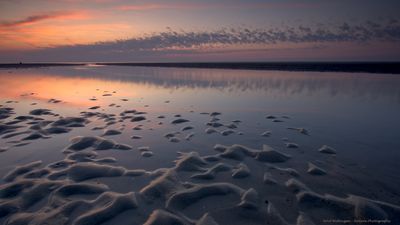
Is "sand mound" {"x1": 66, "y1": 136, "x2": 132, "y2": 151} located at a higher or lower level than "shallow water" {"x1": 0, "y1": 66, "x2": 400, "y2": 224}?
higher

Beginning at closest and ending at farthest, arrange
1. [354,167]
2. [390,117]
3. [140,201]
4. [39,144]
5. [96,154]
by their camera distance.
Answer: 1. [140,201]
2. [354,167]
3. [96,154]
4. [39,144]
5. [390,117]

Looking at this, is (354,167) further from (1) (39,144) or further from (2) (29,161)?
(1) (39,144)

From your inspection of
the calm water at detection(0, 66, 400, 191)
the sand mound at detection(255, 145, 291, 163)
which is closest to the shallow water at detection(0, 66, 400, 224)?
the calm water at detection(0, 66, 400, 191)

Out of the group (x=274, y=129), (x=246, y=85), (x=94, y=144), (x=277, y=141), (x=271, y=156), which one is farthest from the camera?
(x=246, y=85)

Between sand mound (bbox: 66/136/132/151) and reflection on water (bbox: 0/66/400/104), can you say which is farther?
reflection on water (bbox: 0/66/400/104)

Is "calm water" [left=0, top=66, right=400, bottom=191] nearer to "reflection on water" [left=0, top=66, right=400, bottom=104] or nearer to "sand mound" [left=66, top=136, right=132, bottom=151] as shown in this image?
"sand mound" [left=66, top=136, right=132, bottom=151]

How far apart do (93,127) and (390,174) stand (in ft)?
28.3

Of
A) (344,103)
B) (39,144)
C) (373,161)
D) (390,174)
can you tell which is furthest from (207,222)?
(344,103)

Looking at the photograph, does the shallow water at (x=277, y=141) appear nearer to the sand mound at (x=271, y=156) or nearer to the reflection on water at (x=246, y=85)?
the sand mound at (x=271, y=156)

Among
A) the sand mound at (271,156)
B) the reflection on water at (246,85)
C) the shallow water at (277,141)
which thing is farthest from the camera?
the reflection on water at (246,85)

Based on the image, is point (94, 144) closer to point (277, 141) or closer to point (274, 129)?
point (277, 141)

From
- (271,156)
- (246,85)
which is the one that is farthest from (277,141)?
(246,85)

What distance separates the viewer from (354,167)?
5.38m

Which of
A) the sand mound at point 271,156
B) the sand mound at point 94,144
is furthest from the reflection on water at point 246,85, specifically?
the sand mound at point 271,156
